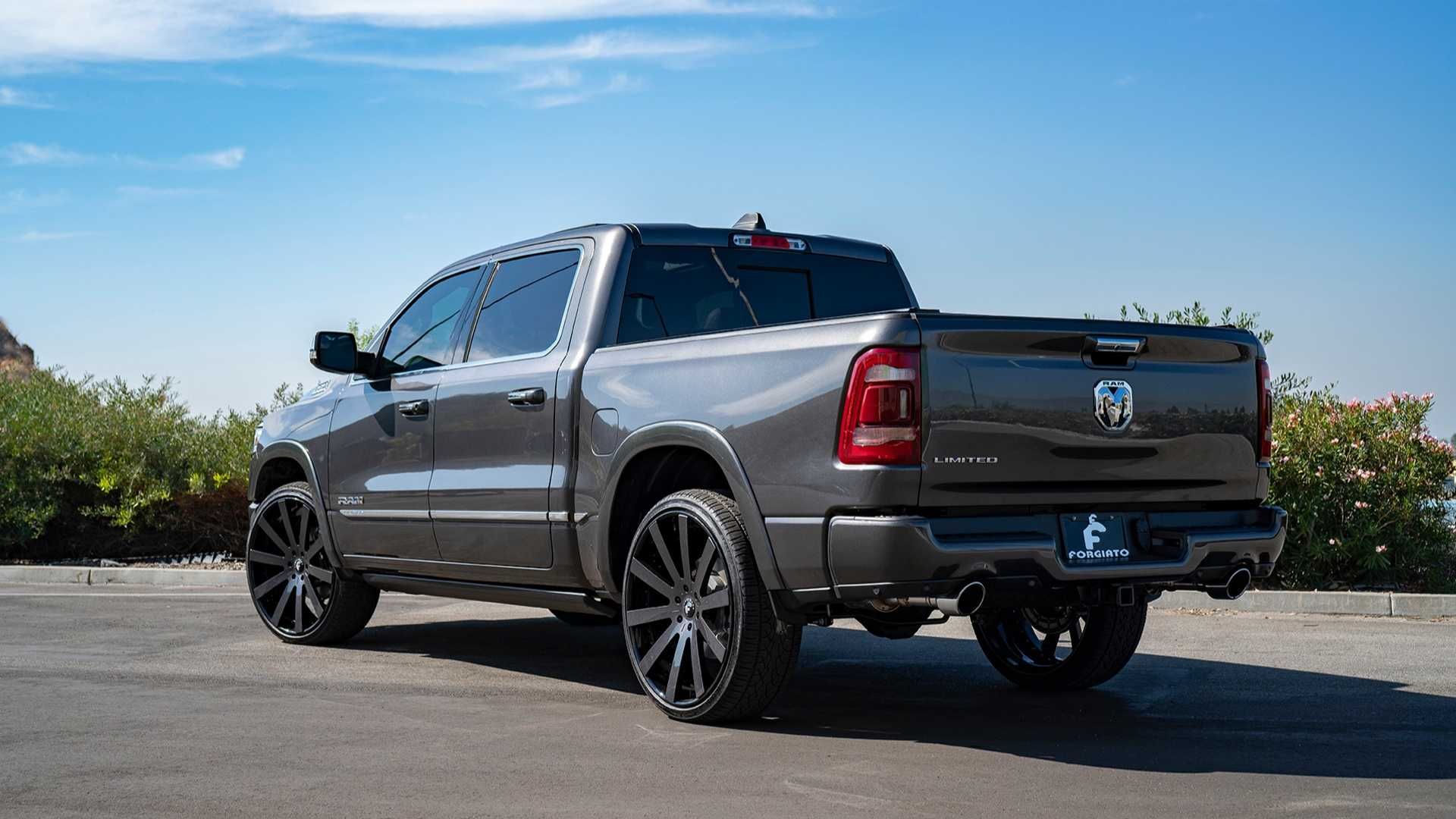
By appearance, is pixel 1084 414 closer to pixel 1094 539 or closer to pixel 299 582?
pixel 1094 539

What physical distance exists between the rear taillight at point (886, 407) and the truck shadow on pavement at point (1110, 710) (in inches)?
44.5

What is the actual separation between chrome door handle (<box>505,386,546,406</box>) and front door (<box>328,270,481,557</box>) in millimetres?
737

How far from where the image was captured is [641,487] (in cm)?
620

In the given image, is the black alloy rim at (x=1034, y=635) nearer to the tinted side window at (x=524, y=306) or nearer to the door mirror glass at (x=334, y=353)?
the tinted side window at (x=524, y=306)

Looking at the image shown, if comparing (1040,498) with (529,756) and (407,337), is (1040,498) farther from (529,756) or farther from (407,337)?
(407,337)

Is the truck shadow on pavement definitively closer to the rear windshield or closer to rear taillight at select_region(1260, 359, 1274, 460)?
rear taillight at select_region(1260, 359, 1274, 460)

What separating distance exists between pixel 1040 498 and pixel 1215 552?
0.81 meters

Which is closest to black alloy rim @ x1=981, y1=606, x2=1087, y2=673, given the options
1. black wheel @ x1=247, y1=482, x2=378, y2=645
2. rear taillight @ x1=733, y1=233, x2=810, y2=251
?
rear taillight @ x1=733, y1=233, x2=810, y2=251

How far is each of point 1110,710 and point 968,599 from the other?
1712 mm

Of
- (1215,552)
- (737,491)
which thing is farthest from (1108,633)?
(737,491)

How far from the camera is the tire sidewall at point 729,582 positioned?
17.8 feet

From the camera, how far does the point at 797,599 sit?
529 centimetres

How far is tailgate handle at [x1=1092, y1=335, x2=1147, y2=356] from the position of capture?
5328 mm

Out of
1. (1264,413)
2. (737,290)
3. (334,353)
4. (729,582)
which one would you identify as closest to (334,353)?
(334,353)
